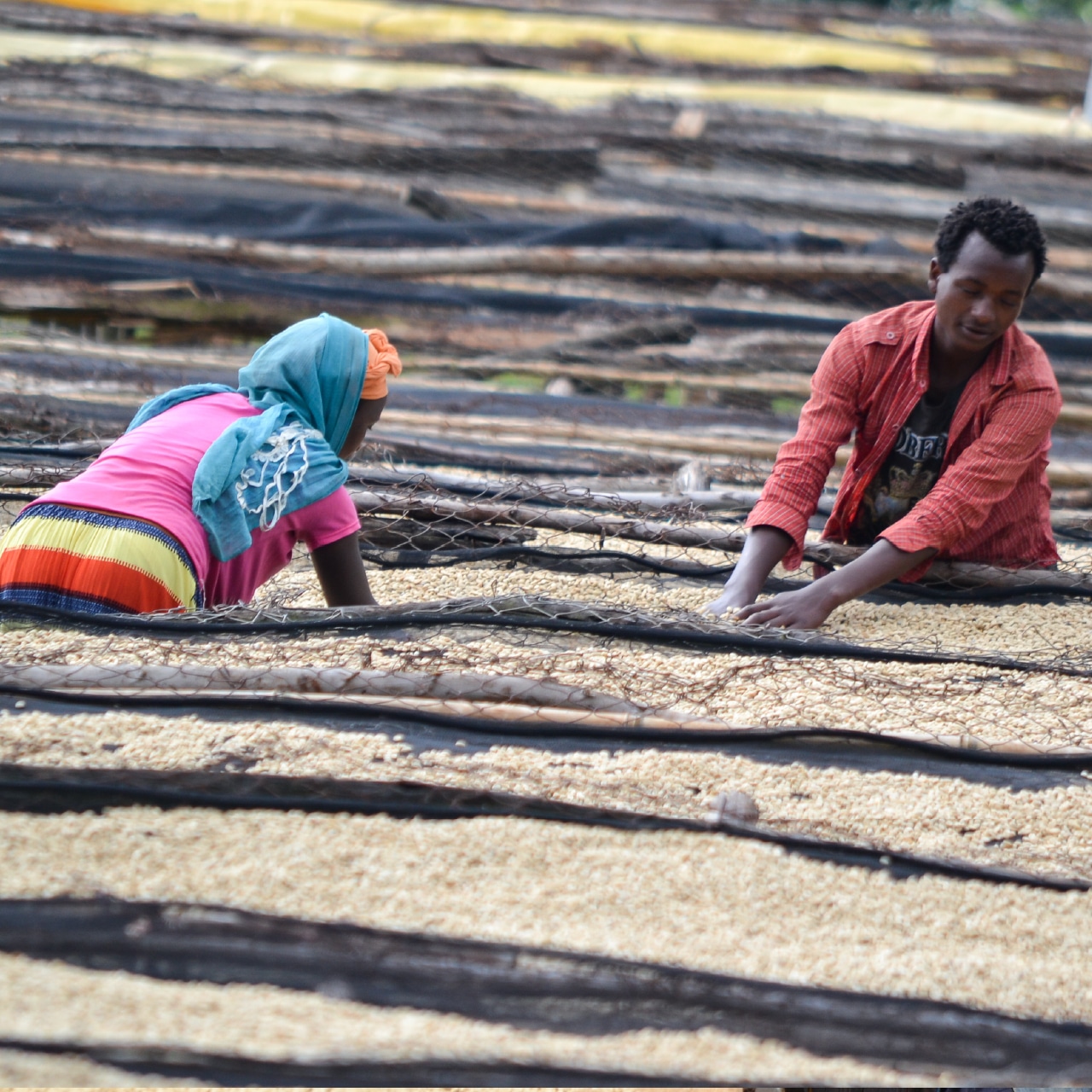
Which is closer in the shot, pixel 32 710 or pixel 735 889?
pixel 735 889

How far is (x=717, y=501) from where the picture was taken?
10.4ft

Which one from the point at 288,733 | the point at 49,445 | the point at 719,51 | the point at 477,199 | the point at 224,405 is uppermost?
the point at 719,51

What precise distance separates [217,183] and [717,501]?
392 cm

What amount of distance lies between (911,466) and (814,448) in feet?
1.02

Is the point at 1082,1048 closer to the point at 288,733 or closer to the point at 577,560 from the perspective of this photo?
the point at 288,733

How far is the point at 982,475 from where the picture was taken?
2436 mm

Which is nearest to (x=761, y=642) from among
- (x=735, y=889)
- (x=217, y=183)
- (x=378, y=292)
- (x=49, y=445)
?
(x=735, y=889)

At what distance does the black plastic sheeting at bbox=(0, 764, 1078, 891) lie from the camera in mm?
1590

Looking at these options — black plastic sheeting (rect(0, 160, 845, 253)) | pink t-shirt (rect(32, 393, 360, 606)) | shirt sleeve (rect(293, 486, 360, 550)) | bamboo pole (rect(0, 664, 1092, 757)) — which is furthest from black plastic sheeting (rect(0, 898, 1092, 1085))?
black plastic sheeting (rect(0, 160, 845, 253))

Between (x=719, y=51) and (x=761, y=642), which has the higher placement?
(x=719, y=51)

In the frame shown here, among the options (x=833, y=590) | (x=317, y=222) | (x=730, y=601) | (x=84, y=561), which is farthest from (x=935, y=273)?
(x=317, y=222)

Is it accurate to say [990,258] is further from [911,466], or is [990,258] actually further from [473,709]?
[473,709]

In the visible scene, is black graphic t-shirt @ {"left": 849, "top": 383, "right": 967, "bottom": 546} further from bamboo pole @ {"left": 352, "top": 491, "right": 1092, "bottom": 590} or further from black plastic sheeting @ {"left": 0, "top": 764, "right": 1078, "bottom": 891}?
black plastic sheeting @ {"left": 0, "top": 764, "right": 1078, "bottom": 891}

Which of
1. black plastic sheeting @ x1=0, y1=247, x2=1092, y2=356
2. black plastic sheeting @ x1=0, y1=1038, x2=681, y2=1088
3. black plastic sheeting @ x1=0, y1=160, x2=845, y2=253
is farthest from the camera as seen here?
black plastic sheeting @ x1=0, y1=160, x2=845, y2=253
